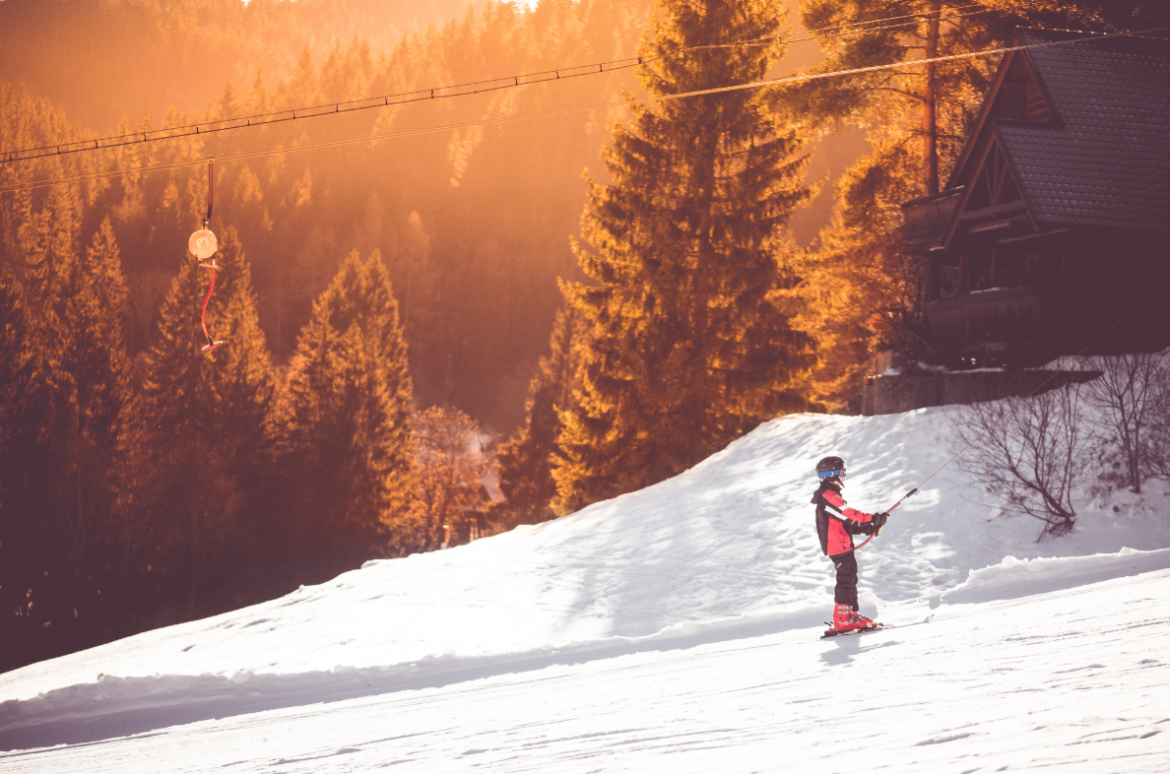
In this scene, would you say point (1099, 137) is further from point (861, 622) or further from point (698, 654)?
point (698, 654)

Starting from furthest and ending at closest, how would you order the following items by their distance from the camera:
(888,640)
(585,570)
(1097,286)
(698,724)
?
→ 1. (1097,286)
2. (585,570)
3. (888,640)
4. (698,724)

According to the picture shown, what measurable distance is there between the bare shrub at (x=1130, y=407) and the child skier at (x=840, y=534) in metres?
6.38

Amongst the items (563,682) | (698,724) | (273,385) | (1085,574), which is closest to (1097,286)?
(1085,574)

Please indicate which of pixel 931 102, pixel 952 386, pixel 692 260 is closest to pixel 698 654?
pixel 952 386

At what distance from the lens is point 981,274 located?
91.2 feet

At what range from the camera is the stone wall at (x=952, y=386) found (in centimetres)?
1758

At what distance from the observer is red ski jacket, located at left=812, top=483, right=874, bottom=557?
9.37 meters

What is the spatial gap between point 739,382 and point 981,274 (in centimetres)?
823

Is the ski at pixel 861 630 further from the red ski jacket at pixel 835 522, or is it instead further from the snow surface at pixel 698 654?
the red ski jacket at pixel 835 522

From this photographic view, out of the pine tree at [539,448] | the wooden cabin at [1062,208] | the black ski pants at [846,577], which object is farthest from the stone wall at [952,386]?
the pine tree at [539,448]

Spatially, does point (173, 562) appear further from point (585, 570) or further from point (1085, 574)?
point (1085, 574)

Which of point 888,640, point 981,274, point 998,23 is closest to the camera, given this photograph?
point 888,640

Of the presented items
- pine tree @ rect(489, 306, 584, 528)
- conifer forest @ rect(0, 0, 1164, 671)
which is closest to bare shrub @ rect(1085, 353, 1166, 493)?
conifer forest @ rect(0, 0, 1164, 671)

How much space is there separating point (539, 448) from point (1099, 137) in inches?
1592
